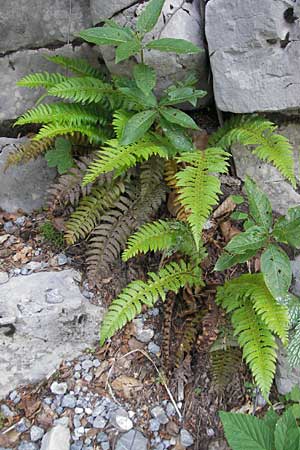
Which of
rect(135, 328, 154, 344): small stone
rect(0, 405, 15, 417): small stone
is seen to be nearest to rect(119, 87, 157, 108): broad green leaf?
rect(135, 328, 154, 344): small stone

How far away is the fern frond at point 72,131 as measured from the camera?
11.5 ft

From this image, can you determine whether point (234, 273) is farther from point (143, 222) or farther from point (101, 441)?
point (101, 441)

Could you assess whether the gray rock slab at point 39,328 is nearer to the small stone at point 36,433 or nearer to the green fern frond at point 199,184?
the small stone at point 36,433

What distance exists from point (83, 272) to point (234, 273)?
1078mm

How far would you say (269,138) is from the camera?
3520 millimetres

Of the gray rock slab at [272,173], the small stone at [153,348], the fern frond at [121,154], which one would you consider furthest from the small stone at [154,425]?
the gray rock slab at [272,173]

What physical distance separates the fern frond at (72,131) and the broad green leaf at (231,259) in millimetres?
1281

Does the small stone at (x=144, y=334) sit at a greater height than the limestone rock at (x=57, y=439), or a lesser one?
greater

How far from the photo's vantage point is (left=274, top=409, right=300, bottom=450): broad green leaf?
8.57 ft

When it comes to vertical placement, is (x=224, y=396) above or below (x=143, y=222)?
below

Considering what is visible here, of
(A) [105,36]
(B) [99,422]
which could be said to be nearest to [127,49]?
(A) [105,36]

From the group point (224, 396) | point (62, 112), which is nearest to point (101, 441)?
point (224, 396)

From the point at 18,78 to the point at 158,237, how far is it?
78.0 inches

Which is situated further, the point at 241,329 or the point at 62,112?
the point at 62,112
